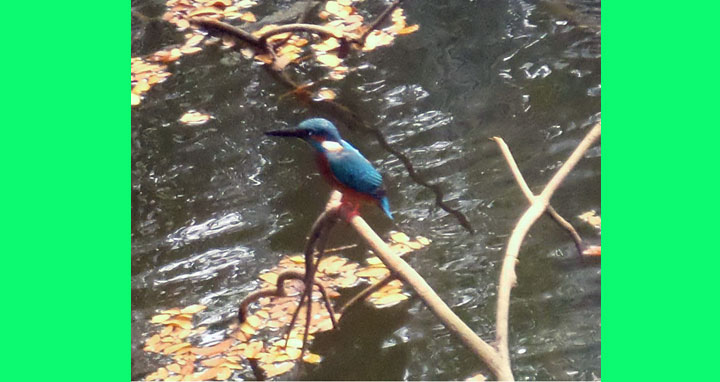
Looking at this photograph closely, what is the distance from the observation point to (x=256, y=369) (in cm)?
177

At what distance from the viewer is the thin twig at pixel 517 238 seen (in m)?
1.80

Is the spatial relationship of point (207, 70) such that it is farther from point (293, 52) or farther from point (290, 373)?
point (290, 373)

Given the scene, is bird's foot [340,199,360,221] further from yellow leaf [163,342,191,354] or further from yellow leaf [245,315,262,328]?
yellow leaf [163,342,191,354]

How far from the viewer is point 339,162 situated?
70.1 inches

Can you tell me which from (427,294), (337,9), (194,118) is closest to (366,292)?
(427,294)

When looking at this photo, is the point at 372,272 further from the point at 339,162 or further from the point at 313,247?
the point at 339,162

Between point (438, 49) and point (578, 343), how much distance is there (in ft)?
2.52

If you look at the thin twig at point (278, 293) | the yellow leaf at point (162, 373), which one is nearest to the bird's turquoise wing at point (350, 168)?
the thin twig at point (278, 293)

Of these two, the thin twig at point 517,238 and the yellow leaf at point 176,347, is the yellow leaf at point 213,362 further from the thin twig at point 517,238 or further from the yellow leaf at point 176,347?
the thin twig at point 517,238

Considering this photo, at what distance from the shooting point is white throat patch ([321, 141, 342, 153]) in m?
1.78

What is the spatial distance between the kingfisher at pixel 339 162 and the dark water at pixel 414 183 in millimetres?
29

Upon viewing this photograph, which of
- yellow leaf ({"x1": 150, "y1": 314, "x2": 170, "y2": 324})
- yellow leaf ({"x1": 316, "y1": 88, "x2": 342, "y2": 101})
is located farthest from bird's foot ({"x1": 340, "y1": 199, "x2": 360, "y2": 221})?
yellow leaf ({"x1": 150, "y1": 314, "x2": 170, "y2": 324})

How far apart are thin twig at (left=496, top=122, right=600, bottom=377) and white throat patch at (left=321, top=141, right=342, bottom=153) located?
17.9 inches

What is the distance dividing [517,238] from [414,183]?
0.27 metres
